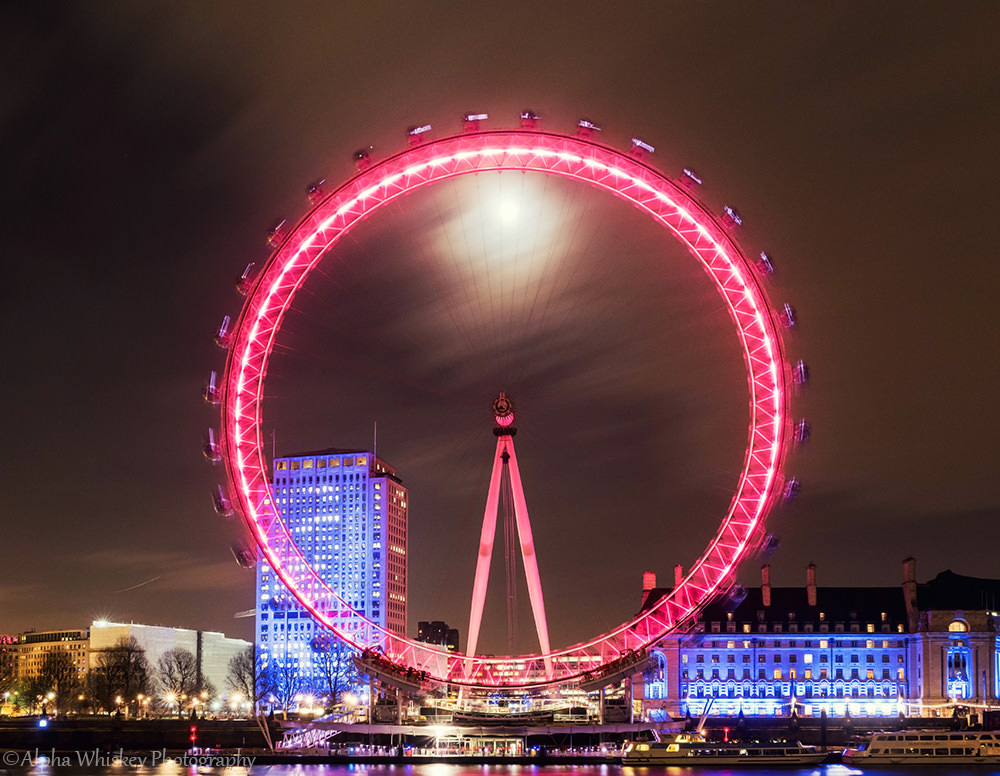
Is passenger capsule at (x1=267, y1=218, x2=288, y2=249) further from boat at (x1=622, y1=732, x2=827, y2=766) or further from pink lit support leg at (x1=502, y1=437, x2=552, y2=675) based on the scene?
boat at (x1=622, y1=732, x2=827, y2=766)

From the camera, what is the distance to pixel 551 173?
60.9 m

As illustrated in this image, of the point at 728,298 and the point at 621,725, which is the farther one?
the point at 621,725

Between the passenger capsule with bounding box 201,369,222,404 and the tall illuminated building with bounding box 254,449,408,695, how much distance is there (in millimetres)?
129036

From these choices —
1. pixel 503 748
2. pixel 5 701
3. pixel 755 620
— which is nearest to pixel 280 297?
pixel 503 748

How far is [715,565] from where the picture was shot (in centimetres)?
6288

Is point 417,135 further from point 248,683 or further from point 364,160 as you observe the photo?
point 248,683

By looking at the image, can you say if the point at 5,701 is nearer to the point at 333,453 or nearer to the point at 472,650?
the point at 333,453

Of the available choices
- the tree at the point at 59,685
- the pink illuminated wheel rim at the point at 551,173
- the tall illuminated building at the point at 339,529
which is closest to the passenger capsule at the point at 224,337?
the pink illuminated wheel rim at the point at 551,173

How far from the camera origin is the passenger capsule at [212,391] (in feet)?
207

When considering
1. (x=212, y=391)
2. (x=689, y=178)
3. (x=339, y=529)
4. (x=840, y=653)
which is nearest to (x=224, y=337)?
(x=212, y=391)

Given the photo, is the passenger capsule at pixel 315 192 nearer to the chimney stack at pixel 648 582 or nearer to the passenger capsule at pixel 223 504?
the passenger capsule at pixel 223 504

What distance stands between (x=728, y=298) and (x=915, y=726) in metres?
45.1

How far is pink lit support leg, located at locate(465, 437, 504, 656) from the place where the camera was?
202 ft

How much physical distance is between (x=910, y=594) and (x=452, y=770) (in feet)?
193
